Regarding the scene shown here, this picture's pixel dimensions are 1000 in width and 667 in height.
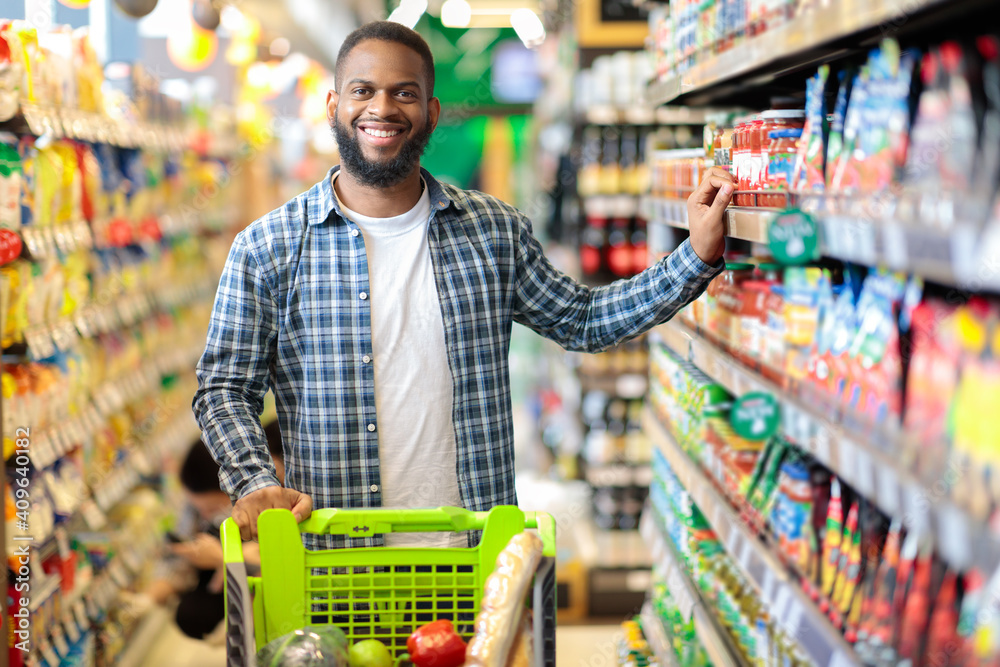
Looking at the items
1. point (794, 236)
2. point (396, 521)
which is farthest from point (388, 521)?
point (794, 236)

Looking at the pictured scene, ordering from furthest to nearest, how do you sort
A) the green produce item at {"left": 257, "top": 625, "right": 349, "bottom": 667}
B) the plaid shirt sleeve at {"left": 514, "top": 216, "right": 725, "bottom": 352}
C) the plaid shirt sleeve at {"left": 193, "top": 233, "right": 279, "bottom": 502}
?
the plaid shirt sleeve at {"left": 514, "top": 216, "right": 725, "bottom": 352}, the plaid shirt sleeve at {"left": 193, "top": 233, "right": 279, "bottom": 502}, the green produce item at {"left": 257, "top": 625, "right": 349, "bottom": 667}

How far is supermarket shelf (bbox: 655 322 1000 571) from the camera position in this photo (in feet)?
3.41

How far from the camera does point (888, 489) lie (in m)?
1.22

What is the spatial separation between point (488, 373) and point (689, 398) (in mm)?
692

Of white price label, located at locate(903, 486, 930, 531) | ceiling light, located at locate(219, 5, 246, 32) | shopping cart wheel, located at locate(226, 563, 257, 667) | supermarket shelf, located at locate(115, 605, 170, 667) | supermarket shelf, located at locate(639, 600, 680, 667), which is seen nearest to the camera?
white price label, located at locate(903, 486, 930, 531)

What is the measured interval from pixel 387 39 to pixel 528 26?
40.0ft

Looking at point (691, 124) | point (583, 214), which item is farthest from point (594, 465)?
point (691, 124)

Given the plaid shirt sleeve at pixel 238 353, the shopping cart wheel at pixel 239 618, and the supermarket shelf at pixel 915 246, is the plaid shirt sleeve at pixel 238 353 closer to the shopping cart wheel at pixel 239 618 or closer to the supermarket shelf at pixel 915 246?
the shopping cart wheel at pixel 239 618

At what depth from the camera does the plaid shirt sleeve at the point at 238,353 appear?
6.55ft

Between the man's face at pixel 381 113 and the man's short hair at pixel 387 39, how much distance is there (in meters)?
0.02

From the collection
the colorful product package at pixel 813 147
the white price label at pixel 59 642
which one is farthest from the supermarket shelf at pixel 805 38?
the white price label at pixel 59 642

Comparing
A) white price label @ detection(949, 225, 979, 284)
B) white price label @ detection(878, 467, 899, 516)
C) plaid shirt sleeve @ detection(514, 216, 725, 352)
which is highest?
white price label @ detection(949, 225, 979, 284)

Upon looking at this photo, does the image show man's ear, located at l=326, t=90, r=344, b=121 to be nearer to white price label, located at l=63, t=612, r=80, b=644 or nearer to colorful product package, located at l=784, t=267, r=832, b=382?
colorful product package, located at l=784, t=267, r=832, b=382

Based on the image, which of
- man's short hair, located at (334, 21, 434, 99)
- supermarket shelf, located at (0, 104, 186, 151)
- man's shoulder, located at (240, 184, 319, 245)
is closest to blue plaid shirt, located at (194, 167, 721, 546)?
man's shoulder, located at (240, 184, 319, 245)
